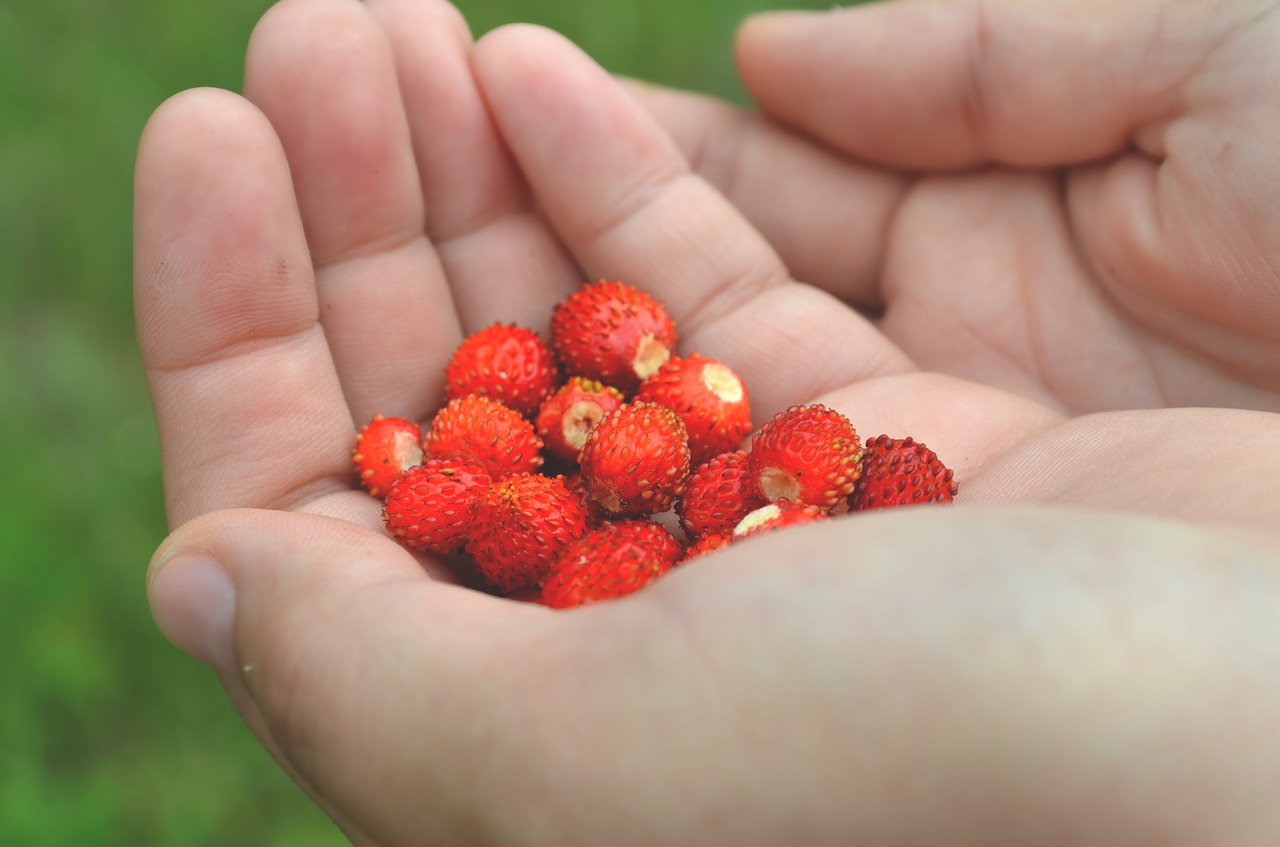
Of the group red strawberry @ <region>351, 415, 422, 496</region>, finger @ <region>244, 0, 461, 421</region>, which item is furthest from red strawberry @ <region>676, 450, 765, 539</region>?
finger @ <region>244, 0, 461, 421</region>

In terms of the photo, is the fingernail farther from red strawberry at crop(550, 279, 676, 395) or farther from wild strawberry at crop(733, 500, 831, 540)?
red strawberry at crop(550, 279, 676, 395)

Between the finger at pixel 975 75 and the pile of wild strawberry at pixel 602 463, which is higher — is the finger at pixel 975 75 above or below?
above

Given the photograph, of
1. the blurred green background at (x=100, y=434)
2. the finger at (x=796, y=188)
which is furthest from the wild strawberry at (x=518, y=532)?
the finger at (x=796, y=188)

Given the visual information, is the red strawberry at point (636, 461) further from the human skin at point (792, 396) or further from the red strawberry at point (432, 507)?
the human skin at point (792, 396)

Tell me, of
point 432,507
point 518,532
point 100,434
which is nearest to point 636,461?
point 518,532

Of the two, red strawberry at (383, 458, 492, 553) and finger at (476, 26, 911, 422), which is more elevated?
finger at (476, 26, 911, 422)

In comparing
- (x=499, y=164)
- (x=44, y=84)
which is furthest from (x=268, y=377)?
(x=44, y=84)
